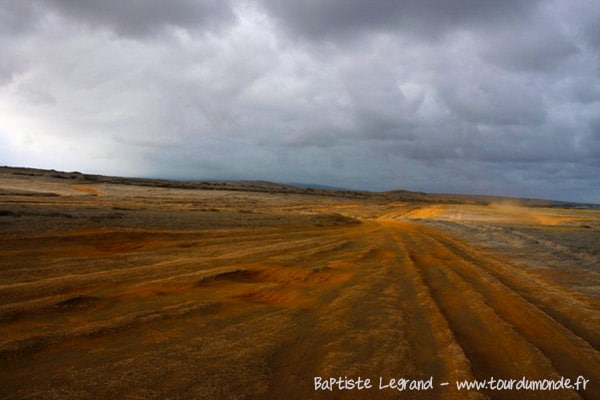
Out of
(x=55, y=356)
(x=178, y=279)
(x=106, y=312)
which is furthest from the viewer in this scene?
(x=178, y=279)

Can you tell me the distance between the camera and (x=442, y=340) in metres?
5.41

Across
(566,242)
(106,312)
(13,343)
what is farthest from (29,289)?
(566,242)

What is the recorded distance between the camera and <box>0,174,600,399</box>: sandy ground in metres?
4.08

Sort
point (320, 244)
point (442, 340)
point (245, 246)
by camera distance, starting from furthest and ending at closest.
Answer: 1. point (320, 244)
2. point (245, 246)
3. point (442, 340)

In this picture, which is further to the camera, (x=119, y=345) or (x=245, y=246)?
(x=245, y=246)

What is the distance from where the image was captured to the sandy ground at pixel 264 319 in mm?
4078

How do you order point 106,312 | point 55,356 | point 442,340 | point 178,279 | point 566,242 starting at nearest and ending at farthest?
point 55,356 < point 442,340 < point 106,312 < point 178,279 < point 566,242

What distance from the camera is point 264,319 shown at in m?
5.96

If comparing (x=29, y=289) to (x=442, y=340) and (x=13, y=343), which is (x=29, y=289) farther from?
(x=442, y=340)

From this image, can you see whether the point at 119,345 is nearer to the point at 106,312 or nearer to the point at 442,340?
the point at 106,312

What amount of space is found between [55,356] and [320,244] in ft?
34.3

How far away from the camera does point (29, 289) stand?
21.5 feet

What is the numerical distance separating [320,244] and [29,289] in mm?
9463

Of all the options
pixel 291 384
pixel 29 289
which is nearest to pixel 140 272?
pixel 29 289
